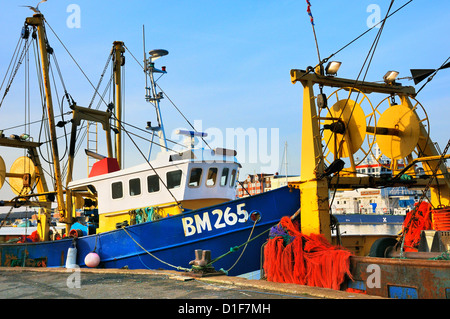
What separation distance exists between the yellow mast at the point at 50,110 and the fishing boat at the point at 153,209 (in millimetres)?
33

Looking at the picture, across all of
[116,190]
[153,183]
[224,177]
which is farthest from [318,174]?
[116,190]

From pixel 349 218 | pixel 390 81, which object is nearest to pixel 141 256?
pixel 390 81

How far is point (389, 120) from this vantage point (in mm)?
9258

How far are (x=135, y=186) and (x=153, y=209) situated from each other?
3.69ft

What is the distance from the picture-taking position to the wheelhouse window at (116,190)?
1261cm

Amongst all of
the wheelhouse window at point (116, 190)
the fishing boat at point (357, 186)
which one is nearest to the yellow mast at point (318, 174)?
the fishing boat at point (357, 186)

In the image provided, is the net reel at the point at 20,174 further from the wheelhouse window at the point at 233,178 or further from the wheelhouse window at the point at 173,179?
the wheelhouse window at the point at 233,178

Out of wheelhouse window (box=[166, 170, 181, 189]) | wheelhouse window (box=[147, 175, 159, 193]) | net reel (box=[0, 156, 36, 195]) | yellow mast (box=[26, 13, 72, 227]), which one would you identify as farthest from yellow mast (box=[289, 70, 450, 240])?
net reel (box=[0, 156, 36, 195])

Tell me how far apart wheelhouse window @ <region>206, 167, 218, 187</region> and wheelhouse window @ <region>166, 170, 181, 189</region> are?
2.69 ft

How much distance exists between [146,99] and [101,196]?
12.0ft

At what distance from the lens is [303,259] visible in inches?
297

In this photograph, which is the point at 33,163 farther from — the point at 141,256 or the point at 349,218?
the point at 349,218
